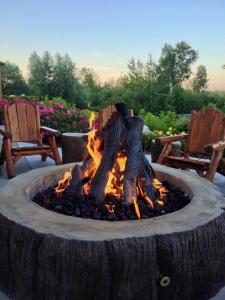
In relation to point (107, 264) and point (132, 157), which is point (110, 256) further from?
point (132, 157)

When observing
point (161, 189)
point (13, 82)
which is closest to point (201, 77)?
point (13, 82)

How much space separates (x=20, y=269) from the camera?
5.98 ft

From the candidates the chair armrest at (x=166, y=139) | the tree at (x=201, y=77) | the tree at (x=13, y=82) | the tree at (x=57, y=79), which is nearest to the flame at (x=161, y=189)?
the chair armrest at (x=166, y=139)

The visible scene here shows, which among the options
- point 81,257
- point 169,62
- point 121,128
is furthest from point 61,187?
point 169,62

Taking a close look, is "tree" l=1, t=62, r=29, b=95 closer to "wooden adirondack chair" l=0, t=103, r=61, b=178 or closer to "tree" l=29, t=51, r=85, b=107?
Result: "tree" l=29, t=51, r=85, b=107

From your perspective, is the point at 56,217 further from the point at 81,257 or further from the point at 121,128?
the point at 121,128

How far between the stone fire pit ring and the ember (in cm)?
40

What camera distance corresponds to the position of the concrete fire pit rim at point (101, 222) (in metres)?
1.74

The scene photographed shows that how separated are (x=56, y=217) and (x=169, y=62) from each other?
30.7m

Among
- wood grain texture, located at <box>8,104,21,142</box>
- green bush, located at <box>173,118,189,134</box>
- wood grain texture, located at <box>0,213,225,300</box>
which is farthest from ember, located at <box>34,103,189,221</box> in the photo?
green bush, located at <box>173,118,189,134</box>

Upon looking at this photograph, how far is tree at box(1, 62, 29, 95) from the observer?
2117 centimetres

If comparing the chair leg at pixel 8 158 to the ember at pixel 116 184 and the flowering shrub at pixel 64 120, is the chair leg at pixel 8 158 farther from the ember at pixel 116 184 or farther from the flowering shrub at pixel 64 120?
the flowering shrub at pixel 64 120

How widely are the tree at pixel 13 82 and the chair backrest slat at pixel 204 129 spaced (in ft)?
58.9

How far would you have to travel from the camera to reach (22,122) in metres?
5.09
